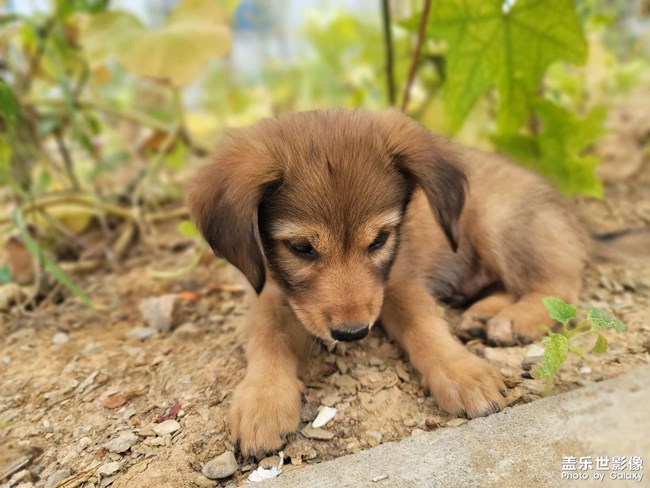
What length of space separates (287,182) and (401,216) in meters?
0.53

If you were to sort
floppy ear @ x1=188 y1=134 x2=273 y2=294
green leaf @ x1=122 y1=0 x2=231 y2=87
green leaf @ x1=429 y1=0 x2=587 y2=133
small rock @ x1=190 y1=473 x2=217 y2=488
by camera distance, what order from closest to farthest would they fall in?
small rock @ x1=190 y1=473 x2=217 y2=488
floppy ear @ x1=188 y1=134 x2=273 y2=294
green leaf @ x1=429 y1=0 x2=587 y2=133
green leaf @ x1=122 y1=0 x2=231 y2=87

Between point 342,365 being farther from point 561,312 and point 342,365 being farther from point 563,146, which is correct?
point 563,146

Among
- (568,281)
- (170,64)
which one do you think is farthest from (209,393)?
(170,64)

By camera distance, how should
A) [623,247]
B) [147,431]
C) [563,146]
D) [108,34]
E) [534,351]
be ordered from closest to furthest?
[147,431] < [534,351] < [623,247] < [563,146] < [108,34]

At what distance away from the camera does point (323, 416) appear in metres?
2.00

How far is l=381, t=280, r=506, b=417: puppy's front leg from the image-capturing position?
6.36 feet

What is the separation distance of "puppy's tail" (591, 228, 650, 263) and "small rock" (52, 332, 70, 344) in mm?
2853

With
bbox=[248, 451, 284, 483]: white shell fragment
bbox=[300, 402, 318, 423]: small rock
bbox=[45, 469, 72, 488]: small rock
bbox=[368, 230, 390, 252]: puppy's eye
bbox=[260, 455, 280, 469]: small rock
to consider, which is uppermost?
bbox=[368, 230, 390, 252]: puppy's eye

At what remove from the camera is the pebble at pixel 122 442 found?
6.27ft

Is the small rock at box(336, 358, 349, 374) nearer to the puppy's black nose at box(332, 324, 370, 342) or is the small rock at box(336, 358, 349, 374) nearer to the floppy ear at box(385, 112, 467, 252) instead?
the puppy's black nose at box(332, 324, 370, 342)

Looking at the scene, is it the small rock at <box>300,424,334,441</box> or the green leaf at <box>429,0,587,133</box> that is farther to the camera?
the green leaf at <box>429,0,587,133</box>

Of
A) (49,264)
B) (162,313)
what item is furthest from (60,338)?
(162,313)

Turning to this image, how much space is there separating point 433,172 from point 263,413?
1.15 metres

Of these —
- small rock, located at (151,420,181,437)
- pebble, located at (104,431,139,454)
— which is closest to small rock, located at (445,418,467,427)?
small rock, located at (151,420,181,437)
